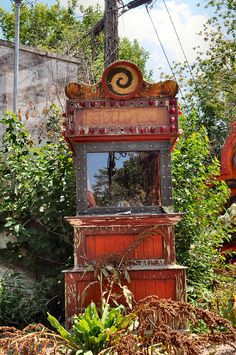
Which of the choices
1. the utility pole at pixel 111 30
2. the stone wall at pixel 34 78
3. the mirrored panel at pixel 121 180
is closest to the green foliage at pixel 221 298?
the mirrored panel at pixel 121 180

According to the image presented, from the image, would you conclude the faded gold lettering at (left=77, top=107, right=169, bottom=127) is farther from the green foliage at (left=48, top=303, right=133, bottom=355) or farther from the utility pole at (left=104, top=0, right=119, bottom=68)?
the utility pole at (left=104, top=0, right=119, bottom=68)

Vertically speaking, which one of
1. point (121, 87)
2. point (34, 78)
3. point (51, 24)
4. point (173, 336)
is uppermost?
point (51, 24)

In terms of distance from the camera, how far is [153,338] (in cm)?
407

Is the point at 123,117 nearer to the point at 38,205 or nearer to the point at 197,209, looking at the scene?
the point at 38,205

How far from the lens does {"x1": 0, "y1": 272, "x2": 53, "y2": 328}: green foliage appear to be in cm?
764

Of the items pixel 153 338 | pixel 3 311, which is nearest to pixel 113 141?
pixel 3 311

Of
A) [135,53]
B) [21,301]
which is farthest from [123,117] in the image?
[135,53]

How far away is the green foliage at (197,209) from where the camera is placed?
8.45 m

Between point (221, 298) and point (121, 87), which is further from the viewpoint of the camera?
point (221, 298)

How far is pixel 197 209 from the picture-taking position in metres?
8.72

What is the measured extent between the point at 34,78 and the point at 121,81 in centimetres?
795

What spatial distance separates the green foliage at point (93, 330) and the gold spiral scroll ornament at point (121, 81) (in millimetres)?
2840

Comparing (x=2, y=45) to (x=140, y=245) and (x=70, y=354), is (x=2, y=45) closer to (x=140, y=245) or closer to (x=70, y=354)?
(x=140, y=245)

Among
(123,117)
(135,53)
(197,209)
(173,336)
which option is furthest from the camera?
(135,53)
